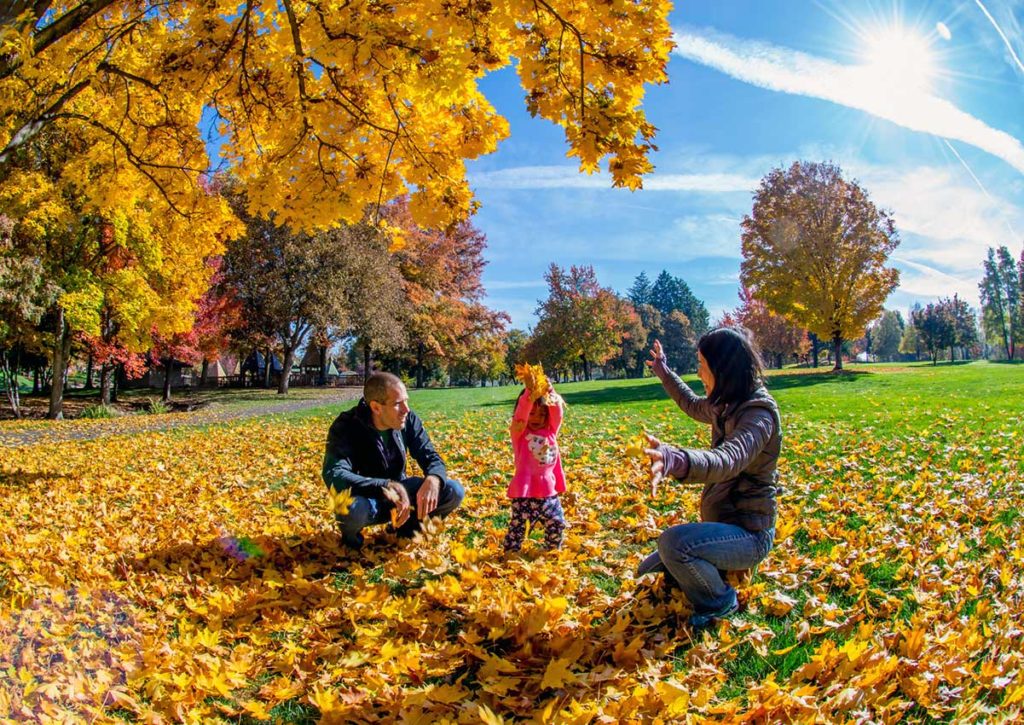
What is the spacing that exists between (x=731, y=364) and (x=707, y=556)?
3.17 feet

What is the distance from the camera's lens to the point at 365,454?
4.32m

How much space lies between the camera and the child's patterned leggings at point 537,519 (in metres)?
4.02

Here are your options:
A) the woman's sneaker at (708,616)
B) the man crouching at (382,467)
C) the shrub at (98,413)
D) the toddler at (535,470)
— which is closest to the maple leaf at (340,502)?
the man crouching at (382,467)

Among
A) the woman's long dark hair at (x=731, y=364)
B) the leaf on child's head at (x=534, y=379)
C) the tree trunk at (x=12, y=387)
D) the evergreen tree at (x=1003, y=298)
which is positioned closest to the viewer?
the woman's long dark hair at (x=731, y=364)

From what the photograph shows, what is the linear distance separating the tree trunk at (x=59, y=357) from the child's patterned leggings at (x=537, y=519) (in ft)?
71.9

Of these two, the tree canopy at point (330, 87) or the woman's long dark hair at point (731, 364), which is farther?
the tree canopy at point (330, 87)

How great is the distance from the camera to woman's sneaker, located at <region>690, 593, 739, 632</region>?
2.92m

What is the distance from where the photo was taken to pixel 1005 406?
11.9 metres

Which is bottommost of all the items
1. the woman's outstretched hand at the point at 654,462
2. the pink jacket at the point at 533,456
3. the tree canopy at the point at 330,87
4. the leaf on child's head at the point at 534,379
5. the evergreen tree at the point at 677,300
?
the pink jacket at the point at 533,456

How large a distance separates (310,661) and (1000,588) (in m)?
3.75

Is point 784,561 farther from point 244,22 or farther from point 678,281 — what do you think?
point 678,281

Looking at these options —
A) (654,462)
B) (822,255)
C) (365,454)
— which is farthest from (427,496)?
(822,255)

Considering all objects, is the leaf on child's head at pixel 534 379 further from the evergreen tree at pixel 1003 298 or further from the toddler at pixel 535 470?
the evergreen tree at pixel 1003 298

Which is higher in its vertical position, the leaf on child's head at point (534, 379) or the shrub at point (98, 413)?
the leaf on child's head at point (534, 379)
